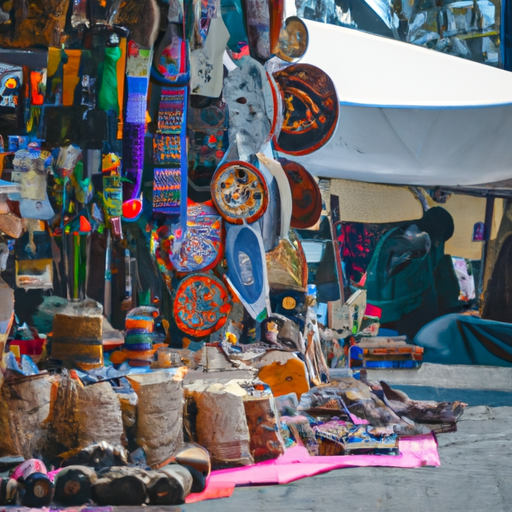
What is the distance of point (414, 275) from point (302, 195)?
1.57 meters

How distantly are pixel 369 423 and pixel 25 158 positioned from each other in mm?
3006

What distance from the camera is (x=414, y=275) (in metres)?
7.43

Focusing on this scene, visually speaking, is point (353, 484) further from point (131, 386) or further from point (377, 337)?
point (377, 337)

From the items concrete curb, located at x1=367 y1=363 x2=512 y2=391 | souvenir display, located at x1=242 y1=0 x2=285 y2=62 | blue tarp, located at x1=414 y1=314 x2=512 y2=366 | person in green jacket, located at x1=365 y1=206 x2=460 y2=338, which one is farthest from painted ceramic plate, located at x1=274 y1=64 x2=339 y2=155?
concrete curb, located at x1=367 y1=363 x2=512 y2=391

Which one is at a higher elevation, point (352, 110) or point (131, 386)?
point (352, 110)

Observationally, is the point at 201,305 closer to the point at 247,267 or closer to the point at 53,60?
the point at 247,267

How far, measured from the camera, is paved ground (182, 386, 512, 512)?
4.06m

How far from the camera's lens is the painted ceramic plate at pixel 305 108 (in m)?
6.39

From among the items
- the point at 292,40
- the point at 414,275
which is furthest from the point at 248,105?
the point at 414,275

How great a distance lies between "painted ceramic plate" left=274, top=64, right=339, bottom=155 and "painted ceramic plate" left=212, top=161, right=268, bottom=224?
0.68m

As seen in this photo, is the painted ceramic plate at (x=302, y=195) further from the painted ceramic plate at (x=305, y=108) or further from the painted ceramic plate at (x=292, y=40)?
the painted ceramic plate at (x=292, y=40)

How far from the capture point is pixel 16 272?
496cm

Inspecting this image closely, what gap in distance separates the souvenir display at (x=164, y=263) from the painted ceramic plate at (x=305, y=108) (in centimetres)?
2

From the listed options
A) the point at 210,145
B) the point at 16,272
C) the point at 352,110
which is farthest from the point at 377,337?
the point at 16,272
